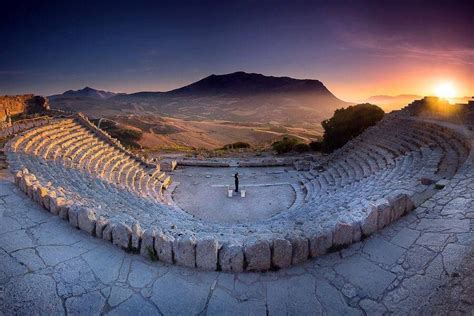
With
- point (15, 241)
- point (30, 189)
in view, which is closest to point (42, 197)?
point (30, 189)

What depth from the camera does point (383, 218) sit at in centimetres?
605

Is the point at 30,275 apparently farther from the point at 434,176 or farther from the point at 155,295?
the point at 434,176

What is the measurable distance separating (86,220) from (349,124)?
23.8 metres

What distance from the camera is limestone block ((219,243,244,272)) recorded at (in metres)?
4.89

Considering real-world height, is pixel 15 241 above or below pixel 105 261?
above

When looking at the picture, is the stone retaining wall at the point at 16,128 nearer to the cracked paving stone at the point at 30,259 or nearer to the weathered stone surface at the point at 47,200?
the weathered stone surface at the point at 47,200

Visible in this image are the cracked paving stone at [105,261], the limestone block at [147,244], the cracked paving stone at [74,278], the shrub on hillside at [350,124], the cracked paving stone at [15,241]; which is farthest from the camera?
the shrub on hillside at [350,124]

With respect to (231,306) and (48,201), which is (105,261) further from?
(48,201)

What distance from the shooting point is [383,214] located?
605cm

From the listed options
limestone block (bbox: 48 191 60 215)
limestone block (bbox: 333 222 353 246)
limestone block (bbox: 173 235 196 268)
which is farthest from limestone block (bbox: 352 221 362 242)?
limestone block (bbox: 48 191 60 215)

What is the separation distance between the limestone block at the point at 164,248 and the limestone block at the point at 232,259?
0.90 m

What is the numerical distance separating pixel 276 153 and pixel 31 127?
17.7m

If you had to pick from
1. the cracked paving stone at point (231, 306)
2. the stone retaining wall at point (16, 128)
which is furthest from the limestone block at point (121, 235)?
the stone retaining wall at point (16, 128)

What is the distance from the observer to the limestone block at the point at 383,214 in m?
6.00
